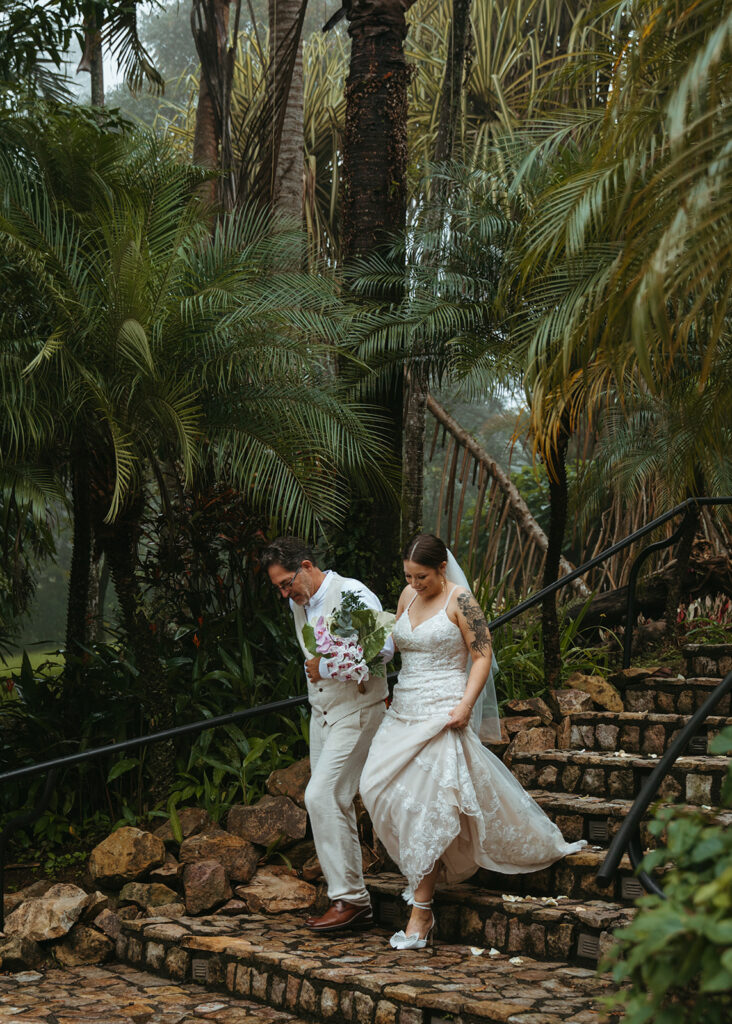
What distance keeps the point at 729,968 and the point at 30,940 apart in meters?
4.32

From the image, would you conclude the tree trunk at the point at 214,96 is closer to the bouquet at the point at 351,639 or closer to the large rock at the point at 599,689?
the bouquet at the point at 351,639

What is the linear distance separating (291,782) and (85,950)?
1458 mm

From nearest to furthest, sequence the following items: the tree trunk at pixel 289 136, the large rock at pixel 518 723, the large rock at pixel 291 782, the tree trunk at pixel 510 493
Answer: the large rock at pixel 291 782, the large rock at pixel 518 723, the tree trunk at pixel 289 136, the tree trunk at pixel 510 493

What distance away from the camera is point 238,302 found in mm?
6754

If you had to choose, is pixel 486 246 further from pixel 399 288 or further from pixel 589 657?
pixel 589 657

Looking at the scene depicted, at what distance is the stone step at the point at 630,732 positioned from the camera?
226 inches

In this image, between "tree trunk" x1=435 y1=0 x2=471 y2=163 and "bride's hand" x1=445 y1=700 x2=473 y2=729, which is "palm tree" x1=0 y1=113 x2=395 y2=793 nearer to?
"bride's hand" x1=445 y1=700 x2=473 y2=729

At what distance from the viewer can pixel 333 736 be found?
517 cm

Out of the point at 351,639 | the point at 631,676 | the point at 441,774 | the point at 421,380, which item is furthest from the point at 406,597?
the point at 421,380

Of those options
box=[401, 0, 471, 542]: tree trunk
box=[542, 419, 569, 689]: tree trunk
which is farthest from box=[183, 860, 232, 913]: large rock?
box=[401, 0, 471, 542]: tree trunk

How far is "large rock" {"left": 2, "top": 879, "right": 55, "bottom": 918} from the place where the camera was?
19.6ft

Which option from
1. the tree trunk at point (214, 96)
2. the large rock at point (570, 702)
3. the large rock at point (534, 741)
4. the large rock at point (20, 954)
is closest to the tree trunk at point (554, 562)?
the large rock at point (570, 702)

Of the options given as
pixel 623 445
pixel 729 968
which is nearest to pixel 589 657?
pixel 623 445

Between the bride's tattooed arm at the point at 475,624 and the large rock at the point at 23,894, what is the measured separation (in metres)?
2.95
